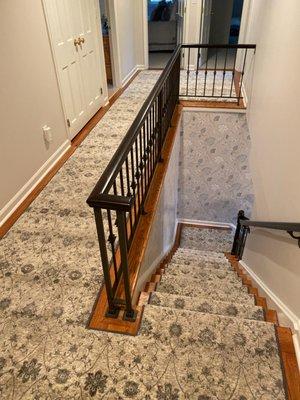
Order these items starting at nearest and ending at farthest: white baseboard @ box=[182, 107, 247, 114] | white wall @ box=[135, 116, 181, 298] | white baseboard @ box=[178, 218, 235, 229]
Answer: white wall @ box=[135, 116, 181, 298]
white baseboard @ box=[182, 107, 247, 114]
white baseboard @ box=[178, 218, 235, 229]

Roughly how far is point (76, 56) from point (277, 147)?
2.61m

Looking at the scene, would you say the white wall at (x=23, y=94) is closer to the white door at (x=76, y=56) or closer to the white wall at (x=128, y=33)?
the white door at (x=76, y=56)

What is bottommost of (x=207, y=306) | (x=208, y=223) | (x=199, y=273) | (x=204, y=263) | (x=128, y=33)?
(x=208, y=223)

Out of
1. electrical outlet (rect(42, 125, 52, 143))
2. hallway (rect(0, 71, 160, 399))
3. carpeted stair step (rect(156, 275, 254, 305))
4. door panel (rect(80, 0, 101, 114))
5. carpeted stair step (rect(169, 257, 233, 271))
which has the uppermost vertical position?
door panel (rect(80, 0, 101, 114))

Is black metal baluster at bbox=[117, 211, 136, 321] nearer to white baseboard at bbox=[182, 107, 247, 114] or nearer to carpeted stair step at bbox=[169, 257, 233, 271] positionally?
carpeted stair step at bbox=[169, 257, 233, 271]

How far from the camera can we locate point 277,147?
243 centimetres

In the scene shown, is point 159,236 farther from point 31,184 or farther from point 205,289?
point 31,184

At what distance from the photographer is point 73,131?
3592 millimetres

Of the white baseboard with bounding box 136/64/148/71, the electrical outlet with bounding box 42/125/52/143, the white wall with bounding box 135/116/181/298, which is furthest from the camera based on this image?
the white baseboard with bounding box 136/64/148/71

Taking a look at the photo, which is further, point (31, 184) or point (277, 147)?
point (31, 184)

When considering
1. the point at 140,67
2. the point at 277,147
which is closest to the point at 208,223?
the point at 277,147

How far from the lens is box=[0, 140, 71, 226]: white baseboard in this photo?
2.40 metres

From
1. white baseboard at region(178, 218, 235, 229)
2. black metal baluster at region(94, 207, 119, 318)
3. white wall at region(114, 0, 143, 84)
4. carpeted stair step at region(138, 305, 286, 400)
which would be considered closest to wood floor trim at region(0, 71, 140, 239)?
white wall at region(114, 0, 143, 84)

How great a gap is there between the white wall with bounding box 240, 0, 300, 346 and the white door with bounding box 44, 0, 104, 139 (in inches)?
85.9
